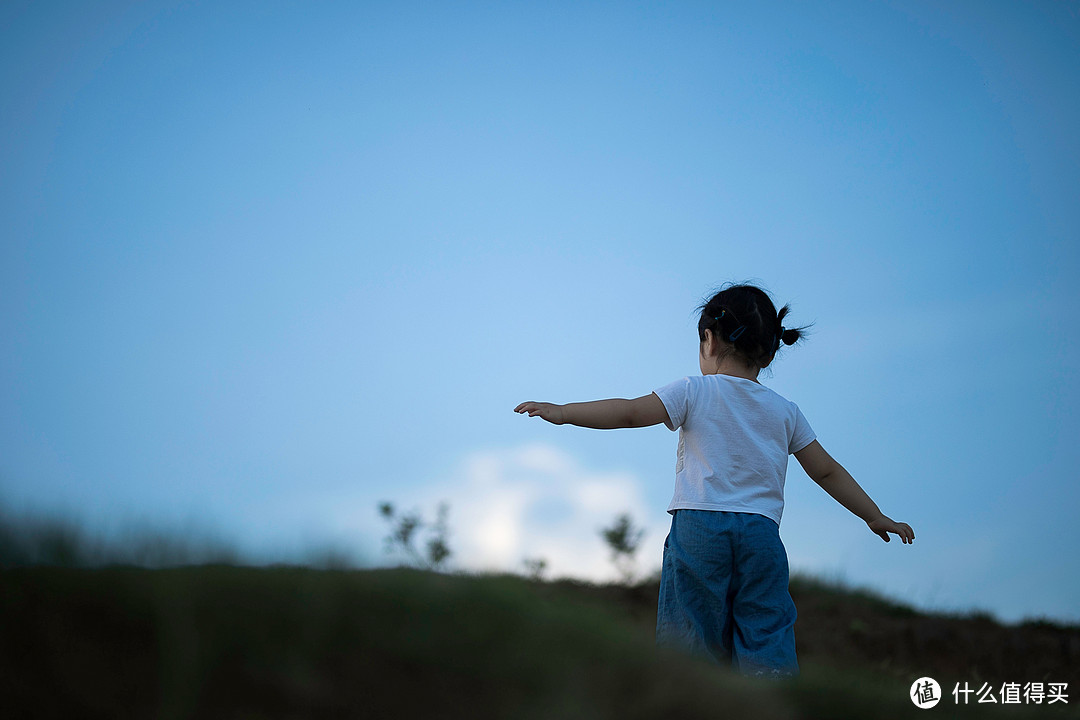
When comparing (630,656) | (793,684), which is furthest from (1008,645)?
(630,656)

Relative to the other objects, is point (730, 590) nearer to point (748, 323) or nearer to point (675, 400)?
point (675, 400)

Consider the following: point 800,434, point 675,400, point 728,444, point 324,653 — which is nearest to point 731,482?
point 728,444

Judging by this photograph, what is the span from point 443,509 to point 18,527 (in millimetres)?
4051

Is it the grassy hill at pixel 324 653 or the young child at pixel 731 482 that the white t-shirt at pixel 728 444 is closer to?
the young child at pixel 731 482

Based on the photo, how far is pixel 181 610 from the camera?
1062 mm

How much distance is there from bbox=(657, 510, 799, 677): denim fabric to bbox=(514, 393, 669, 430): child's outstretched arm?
47 cm

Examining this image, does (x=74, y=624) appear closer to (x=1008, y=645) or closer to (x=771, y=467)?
(x=771, y=467)

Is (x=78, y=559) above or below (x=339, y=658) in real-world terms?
above

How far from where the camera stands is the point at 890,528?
11.6 ft

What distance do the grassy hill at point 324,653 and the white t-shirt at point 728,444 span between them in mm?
1800

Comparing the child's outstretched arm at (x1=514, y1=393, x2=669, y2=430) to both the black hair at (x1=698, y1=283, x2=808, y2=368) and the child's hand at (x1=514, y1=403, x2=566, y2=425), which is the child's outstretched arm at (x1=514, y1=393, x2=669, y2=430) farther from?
the black hair at (x1=698, y1=283, x2=808, y2=368)

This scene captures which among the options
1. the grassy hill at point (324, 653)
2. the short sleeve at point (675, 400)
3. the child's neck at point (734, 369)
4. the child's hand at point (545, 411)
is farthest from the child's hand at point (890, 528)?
the grassy hill at point (324, 653)

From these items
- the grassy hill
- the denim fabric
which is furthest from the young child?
the grassy hill

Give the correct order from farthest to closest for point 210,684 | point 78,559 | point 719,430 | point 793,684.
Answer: point 719,430 < point 793,684 < point 78,559 < point 210,684
